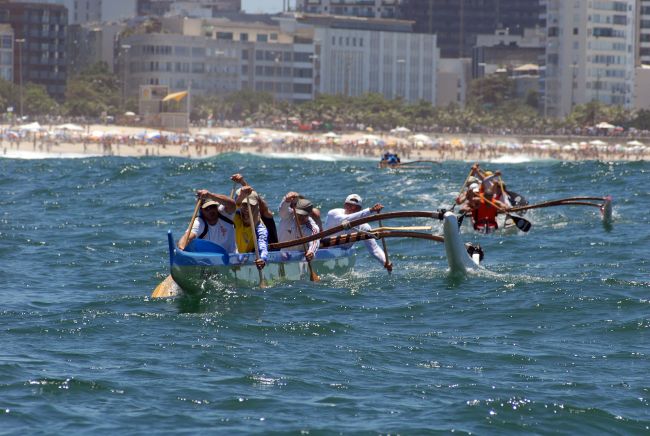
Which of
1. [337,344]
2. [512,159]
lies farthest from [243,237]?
[512,159]

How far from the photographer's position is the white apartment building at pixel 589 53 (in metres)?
186

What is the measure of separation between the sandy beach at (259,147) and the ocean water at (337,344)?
84.5 meters

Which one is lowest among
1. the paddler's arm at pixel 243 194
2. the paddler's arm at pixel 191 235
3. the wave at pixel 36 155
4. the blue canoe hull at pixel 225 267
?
the wave at pixel 36 155

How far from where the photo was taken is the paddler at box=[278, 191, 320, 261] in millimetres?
27703

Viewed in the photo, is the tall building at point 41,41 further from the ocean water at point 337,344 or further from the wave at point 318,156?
the ocean water at point 337,344

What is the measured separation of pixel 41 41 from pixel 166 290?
171488mm

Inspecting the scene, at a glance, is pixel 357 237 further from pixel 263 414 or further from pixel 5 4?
pixel 5 4

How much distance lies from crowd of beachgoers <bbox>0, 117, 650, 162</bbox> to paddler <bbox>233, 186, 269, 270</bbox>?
8981 cm

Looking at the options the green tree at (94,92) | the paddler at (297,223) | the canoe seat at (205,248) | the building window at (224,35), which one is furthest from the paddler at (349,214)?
the building window at (224,35)

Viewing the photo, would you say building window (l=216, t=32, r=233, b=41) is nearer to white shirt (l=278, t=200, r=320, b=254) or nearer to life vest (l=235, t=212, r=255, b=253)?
white shirt (l=278, t=200, r=320, b=254)

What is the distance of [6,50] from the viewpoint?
184625 millimetres

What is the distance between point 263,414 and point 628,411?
14.7 ft

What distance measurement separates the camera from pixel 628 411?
1795 centimetres

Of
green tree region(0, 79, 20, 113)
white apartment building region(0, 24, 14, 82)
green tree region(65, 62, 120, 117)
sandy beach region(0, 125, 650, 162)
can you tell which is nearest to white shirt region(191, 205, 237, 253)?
sandy beach region(0, 125, 650, 162)
